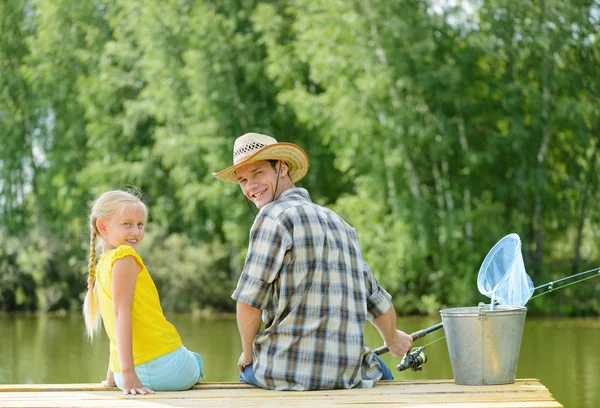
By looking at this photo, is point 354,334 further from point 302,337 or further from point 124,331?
point 124,331

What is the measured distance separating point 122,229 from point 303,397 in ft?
3.13

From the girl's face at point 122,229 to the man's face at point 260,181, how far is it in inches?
18.1

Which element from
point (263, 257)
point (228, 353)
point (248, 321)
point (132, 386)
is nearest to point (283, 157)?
point (263, 257)

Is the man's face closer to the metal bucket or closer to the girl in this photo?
the girl

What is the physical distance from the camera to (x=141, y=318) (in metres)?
3.61

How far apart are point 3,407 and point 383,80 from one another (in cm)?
1457

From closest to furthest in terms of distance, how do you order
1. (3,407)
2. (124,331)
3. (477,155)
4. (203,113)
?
1. (3,407)
2. (124,331)
3. (477,155)
4. (203,113)

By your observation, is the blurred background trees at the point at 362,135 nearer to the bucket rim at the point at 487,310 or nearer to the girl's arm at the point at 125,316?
the bucket rim at the point at 487,310

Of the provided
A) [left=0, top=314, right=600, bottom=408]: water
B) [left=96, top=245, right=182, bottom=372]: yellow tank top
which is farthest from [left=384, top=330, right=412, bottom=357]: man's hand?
[left=0, top=314, right=600, bottom=408]: water

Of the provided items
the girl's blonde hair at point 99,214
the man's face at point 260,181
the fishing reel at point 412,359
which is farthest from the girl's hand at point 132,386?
the fishing reel at point 412,359

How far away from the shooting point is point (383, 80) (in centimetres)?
1734

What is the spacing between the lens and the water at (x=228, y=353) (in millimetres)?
8898

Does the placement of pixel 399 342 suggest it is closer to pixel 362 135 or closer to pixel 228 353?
pixel 228 353

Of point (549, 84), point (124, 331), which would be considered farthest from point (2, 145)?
point (124, 331)
